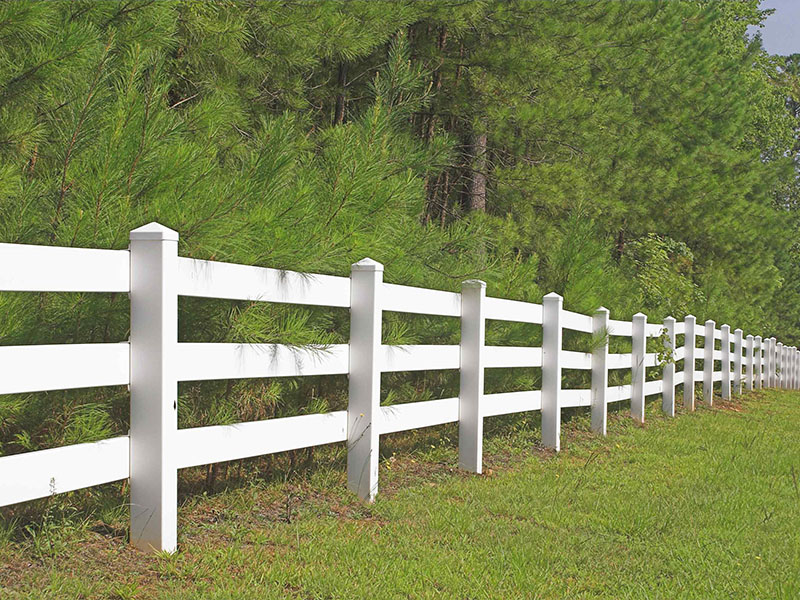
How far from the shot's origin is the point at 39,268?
355 centimetres

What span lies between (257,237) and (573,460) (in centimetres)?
413

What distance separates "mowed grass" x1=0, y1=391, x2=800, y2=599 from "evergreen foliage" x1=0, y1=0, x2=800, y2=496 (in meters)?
0.65

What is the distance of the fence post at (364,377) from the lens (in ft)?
17.9

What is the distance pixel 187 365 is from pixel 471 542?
1732 millimetres

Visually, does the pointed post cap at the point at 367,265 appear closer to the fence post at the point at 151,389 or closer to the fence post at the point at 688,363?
the fence post at the point at 151,389

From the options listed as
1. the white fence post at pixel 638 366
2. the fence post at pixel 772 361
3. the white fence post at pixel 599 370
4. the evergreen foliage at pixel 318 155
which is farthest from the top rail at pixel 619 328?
the fence post at pixel 772 361

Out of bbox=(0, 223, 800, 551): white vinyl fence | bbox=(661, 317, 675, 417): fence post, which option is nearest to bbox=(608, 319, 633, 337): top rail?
bbox=(661, 317, 675, 417): fence post

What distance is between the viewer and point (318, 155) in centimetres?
773

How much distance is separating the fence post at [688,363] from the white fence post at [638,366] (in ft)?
9.78

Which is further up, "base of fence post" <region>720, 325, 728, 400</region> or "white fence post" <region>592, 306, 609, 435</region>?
"white fence post" <region>592, 306, 609, 435</region>

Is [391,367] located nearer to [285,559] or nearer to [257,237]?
[257,237]

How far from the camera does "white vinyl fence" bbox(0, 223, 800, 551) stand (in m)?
3.57

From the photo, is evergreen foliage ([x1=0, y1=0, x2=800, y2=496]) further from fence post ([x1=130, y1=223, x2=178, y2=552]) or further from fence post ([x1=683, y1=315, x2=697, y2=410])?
fence post ([x1=683, y1=315, x2=697, y2=410])

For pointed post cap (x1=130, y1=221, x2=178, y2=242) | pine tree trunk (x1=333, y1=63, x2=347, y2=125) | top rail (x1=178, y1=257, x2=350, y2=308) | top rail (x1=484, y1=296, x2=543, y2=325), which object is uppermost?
pine tree trunk (x1=333, y1=63, x2=347, y2=125)
